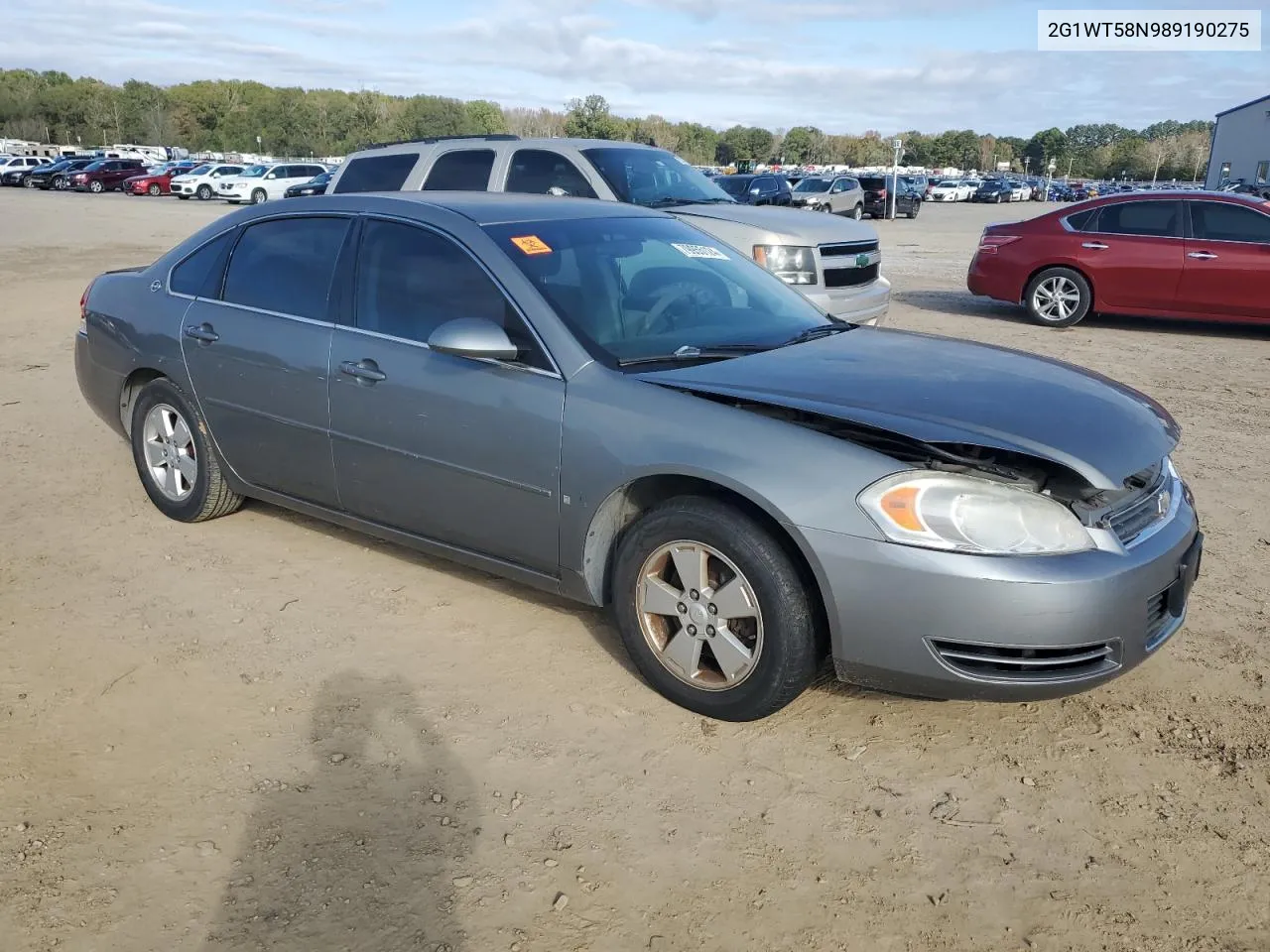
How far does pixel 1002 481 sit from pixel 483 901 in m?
1.86

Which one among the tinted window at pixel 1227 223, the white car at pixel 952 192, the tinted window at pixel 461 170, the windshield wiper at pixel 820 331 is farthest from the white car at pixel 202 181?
the windshield wiper at pixel 820 331

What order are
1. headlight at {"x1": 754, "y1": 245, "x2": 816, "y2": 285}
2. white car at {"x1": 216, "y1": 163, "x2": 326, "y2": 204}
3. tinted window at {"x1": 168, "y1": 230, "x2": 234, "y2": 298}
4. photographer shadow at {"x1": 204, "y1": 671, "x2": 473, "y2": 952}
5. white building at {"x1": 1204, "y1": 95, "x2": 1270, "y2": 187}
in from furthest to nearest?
white building at {"x1": 1204, "y1": 95, "x2": 1270, "y2": 187} → white car at {"x1": 216, "y1": 163, "x2": 326, "y2": 204} → headlight at {"x1": 754, "y1": 245, "x2": 816, "y2": 285} → tinted window at {"x1": 168, "y1": 230, "x2": 234, "y2": 298} → photographer shadow at {"x1": 204, "y1": 671, "x2": 473, "y2": 952}

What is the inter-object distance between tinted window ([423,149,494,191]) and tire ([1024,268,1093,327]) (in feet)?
22.3

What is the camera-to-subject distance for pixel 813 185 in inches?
1465

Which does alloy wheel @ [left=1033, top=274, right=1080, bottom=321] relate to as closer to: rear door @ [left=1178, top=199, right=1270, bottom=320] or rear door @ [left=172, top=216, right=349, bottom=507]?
rear door @ [left=1178, top=199, right=1270, bottom=320]

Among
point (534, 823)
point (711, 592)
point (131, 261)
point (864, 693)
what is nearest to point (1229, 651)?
point (864, 693)

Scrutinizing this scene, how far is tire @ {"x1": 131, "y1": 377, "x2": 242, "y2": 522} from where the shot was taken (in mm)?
5078

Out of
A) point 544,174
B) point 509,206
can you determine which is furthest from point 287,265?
point 544,174

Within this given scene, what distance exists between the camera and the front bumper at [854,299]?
843cm

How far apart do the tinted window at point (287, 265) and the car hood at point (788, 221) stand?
413 cm

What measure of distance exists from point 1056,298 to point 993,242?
40.7 inches

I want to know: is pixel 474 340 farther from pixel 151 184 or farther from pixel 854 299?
pixel 151 184

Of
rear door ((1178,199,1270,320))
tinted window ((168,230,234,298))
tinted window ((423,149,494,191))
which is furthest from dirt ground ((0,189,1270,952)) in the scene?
rear door ((1178,199,1270,320))

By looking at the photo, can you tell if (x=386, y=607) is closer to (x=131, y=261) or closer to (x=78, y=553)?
(x=78, y=553)
